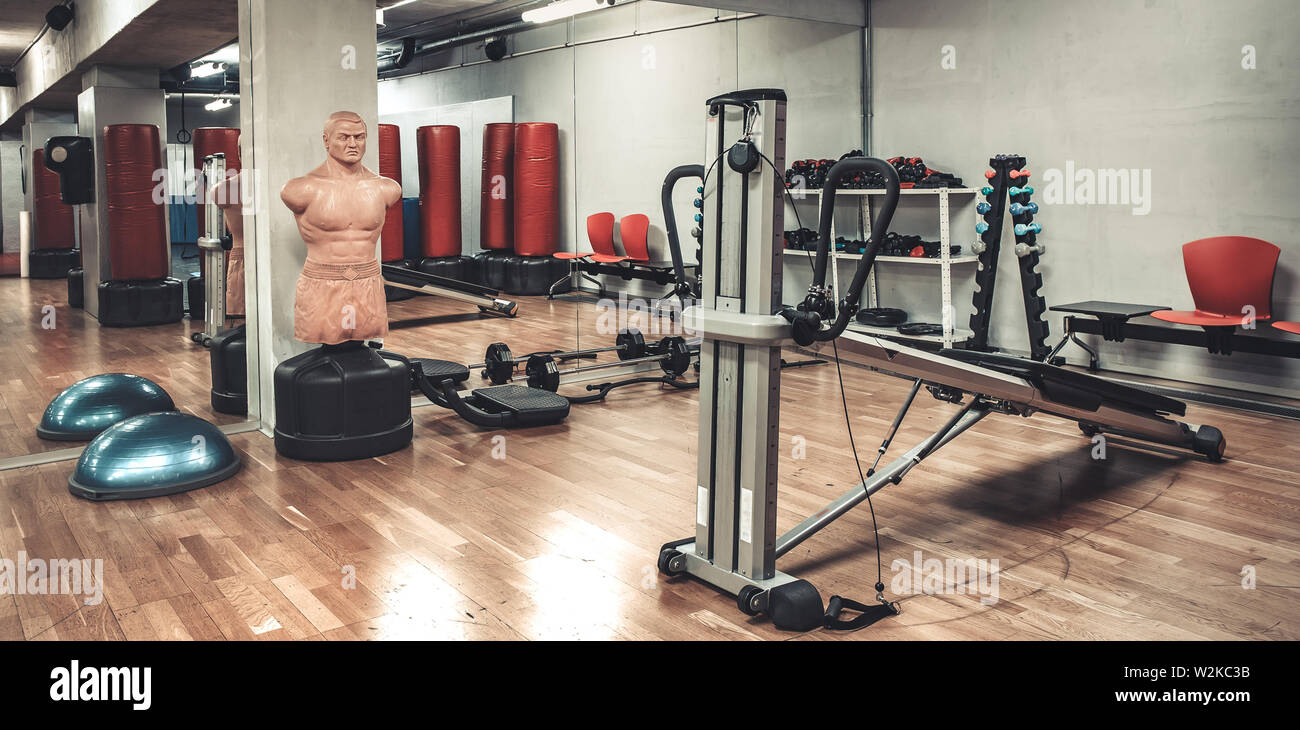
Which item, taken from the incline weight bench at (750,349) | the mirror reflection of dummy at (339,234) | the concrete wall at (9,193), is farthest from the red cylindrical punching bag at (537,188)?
the incline weight bench at (750,349)

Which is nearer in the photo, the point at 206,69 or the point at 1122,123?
the point at 206,69

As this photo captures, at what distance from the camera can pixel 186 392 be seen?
4004mm

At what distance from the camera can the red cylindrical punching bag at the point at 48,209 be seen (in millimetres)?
3238

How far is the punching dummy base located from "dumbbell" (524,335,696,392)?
1099 millimetres

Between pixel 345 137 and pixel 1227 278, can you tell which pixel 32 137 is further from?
Result: pixel 1227 278

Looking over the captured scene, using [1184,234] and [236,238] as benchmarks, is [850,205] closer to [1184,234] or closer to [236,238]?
[1184,234]

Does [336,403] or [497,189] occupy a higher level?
[497,189]

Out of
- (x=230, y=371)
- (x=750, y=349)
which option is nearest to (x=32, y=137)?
(x=230, y=371)

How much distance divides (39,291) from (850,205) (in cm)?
492

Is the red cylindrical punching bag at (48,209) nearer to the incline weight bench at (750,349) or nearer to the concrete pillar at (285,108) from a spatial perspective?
the concrete pillar at (285,108)

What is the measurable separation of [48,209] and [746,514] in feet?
9.04

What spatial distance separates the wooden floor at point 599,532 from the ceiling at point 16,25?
3.08 feet

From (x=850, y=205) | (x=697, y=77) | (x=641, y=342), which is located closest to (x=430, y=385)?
(x=641, y=342)

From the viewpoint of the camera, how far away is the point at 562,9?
5.26m
